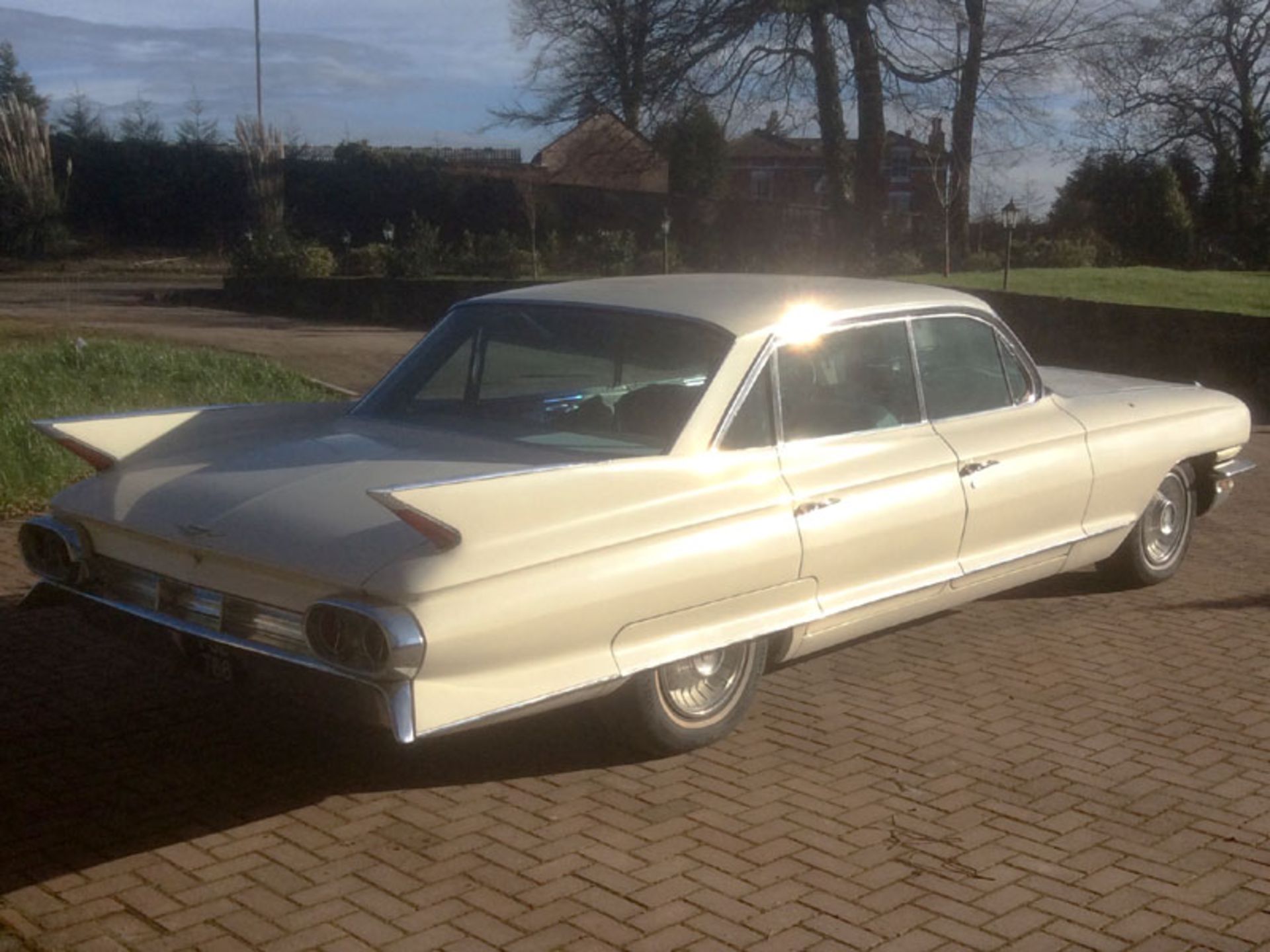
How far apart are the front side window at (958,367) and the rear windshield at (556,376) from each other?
112cm

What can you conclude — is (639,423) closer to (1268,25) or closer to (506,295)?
(506,295)

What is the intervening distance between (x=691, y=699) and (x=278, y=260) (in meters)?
30.7

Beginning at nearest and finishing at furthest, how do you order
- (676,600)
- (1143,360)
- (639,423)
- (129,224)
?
(676,600) < (639,423) < (1143,360) < (129,224)

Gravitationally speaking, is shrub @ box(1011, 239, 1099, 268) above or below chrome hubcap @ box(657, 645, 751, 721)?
above

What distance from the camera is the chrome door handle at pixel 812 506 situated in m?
4.98

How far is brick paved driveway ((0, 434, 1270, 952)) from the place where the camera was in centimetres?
382

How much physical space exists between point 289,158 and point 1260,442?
3623cm

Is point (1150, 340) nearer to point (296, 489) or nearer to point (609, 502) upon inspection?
point (609, 502)

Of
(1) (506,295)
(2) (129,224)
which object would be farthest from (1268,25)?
(1) (506,295)

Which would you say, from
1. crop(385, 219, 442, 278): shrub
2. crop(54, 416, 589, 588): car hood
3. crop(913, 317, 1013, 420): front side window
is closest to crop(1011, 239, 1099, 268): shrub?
crop(385, 219, 442, 278): shrub

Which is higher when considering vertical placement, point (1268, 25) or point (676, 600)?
point (1268, 25)

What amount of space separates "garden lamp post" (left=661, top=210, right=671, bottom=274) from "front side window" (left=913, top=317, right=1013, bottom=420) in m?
22.2

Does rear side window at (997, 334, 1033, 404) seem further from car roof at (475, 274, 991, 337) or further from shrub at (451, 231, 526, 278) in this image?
shrub at (451, 231, 526, 278)

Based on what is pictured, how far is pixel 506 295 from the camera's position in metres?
5.77
